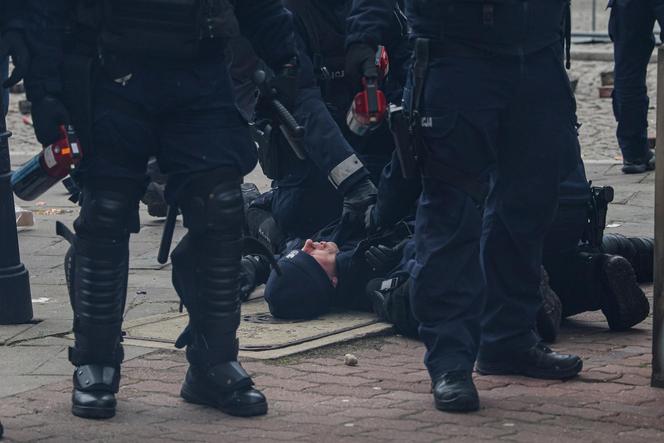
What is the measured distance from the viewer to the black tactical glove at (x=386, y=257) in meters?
6.24

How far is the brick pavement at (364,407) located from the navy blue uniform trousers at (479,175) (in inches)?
9.7

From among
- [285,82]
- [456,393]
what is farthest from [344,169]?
[456,393]

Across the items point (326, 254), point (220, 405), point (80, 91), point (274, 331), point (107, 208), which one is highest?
point (80, 91)

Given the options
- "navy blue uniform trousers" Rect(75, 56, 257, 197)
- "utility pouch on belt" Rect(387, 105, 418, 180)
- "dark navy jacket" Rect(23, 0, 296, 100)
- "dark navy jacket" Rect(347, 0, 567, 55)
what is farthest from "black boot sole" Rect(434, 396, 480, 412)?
"dark navy jacket" Rect(23, 0, 296, 100)

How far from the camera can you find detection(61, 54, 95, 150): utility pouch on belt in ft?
15.2

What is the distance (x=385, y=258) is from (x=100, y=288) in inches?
69.3

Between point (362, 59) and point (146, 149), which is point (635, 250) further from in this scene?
point (146, 149)

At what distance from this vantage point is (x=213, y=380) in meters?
4.77

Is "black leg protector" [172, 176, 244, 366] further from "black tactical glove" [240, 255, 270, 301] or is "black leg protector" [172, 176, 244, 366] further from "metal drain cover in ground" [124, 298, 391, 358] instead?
"black tactical glove" [240, 255, 270, 301]

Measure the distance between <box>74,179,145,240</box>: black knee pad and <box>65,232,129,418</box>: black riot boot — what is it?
1.4 inches

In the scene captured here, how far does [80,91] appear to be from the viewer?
465cm

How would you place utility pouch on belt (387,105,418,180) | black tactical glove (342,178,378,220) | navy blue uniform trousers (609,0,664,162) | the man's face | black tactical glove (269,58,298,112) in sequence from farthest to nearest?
navy blue uniform trousers (609,0,664,162) < black tactical glove (342,178,378,220) < the man's face < black tactical glove (269,58,298,112) < utility pouch on belt (387,105,418,180)

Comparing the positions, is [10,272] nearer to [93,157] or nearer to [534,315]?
[93,157]

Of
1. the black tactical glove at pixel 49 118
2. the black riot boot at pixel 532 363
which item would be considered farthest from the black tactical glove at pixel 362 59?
the black tactical glove at pixel 49 118
